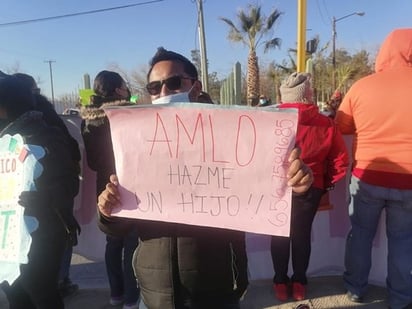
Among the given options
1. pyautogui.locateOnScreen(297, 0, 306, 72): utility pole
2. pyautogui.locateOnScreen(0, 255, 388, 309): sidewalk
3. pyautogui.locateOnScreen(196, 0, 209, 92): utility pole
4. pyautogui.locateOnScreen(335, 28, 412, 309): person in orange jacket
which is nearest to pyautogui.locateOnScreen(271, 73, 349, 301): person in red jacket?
pyautogui.locateOnScreen(335, 28, 412, 309): person in orange jacket

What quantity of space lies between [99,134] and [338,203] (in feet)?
6.82

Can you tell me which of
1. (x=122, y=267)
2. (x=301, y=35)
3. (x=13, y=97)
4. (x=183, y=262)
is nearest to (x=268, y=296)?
(x=122, y=267)

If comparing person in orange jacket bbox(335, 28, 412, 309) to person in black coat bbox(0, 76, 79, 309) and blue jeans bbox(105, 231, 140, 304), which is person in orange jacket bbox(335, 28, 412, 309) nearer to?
blue jeans bbox(105, 231, 140, 304)

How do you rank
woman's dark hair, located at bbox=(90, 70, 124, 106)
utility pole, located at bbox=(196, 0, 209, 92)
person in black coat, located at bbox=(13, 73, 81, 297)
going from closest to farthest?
person in black coat, located at bbox=(13, 73, 81, 297), woman's dark hair, located at bbox=(90, 70, 124, 106), utility pole, located at bbox=(196, 0, 209, 92)

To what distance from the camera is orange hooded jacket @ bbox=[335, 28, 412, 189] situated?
100 inches

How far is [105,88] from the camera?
2824 mm

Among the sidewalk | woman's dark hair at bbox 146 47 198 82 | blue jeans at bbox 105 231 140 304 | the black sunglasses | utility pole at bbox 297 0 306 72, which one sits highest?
utility pole at bbox 297 0 306 72

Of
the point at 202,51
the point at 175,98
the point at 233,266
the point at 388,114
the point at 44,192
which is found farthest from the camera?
the point at 202,51

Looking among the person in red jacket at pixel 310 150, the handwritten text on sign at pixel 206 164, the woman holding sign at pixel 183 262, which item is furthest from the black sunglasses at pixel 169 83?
the person in red jacket at pixel 310 150

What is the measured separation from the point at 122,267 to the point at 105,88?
4.75 ft

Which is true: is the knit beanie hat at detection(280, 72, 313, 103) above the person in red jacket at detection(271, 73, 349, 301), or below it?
above

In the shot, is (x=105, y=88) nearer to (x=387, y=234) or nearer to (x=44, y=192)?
(x=44, y=192)

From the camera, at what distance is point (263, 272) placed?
11.3 ft

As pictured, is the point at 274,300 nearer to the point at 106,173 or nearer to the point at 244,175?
the point at 106,173
